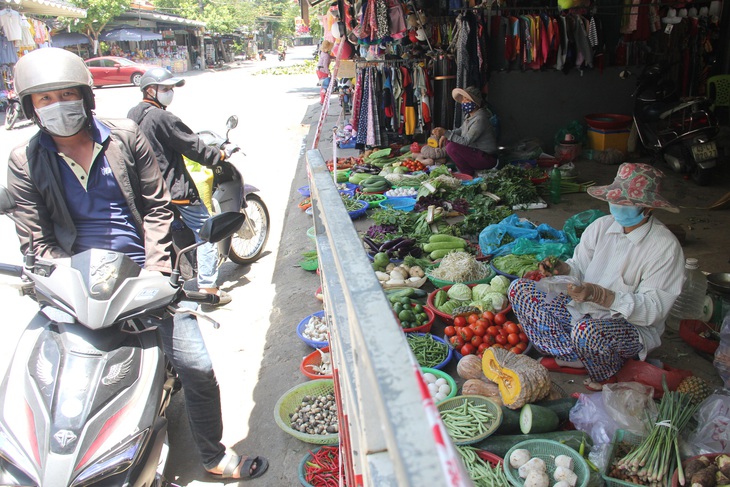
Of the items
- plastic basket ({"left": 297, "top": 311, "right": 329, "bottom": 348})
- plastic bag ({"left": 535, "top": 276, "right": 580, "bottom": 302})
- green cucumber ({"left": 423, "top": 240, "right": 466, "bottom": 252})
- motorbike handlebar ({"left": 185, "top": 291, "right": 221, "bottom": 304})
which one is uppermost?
motorbike handlebar ({"left": 185, "top": 291, "right": 221, "bottom": 304})

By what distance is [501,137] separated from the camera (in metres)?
10.5

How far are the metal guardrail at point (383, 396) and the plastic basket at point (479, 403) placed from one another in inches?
55.3

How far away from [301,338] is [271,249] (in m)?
2.68

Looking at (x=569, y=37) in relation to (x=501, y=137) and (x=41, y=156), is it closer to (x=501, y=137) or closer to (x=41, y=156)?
(x=501, y=137)

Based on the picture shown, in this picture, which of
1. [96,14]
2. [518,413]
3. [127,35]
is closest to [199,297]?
[518,413]

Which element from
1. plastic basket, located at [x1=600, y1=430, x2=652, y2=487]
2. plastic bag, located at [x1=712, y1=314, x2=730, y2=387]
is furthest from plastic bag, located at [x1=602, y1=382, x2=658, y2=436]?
plastic bag, located at [x1=712, y1=314, x2=730, y2=387]

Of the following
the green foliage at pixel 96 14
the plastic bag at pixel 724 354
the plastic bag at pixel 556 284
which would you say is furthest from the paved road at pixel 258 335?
the green foliage at pixel 96 14

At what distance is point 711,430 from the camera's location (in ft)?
8.86

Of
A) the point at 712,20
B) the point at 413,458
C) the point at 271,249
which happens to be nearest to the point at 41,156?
the point at 413,458

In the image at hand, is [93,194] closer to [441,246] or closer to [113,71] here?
[441,246]

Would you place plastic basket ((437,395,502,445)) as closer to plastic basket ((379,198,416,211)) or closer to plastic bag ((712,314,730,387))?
plastic bag ((712,314,730,387))

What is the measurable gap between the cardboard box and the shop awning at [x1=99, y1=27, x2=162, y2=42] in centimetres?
3287

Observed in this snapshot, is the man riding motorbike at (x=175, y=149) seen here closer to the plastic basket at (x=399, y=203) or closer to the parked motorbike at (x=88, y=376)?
the parked motorbike at (x=88, y=376)

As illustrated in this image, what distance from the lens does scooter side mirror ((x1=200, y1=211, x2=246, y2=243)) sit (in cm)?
248
